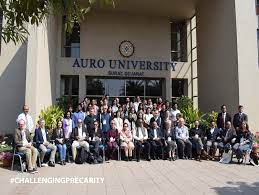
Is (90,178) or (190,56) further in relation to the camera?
(190,56)

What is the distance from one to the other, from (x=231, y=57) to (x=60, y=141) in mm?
7038

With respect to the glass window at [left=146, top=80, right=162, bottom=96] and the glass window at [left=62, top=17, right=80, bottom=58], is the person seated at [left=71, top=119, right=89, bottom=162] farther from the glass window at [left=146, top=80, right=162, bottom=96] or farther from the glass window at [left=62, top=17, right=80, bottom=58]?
the glass window at [left=146, top=80, right=162, bottom=96]

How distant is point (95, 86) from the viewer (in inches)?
659

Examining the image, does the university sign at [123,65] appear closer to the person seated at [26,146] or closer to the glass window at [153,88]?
the glass window at [153,88]

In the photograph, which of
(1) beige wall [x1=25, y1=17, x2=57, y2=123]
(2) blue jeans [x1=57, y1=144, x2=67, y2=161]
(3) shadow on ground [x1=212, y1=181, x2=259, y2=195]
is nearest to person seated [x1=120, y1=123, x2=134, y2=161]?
(2) blue jeans [x1=57, y1=144, x2=67, y2=161]

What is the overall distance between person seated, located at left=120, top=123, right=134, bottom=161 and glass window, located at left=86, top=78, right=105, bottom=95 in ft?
21.2

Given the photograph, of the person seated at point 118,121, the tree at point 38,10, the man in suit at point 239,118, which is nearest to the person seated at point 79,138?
the person seated at point 118,121

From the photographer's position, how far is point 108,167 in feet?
29.0

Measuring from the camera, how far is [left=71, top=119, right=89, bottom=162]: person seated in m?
9.62

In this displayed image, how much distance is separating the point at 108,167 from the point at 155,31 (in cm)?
1030

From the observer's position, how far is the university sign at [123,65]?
647 inches

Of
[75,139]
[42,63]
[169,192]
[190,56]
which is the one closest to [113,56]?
[190,56]

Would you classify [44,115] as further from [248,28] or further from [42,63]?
[248,28]

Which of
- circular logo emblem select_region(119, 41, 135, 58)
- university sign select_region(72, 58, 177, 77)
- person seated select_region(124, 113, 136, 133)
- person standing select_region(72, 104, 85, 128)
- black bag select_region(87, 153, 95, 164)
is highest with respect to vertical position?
circular logo emblem select_region(119, 41, 135, 58)
